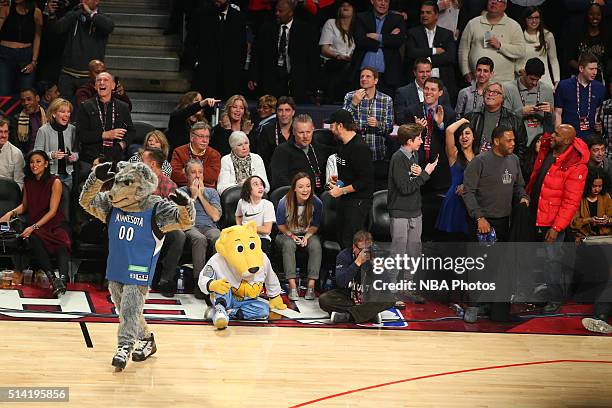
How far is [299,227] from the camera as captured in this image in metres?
10.9

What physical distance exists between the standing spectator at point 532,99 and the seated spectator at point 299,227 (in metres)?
2.62

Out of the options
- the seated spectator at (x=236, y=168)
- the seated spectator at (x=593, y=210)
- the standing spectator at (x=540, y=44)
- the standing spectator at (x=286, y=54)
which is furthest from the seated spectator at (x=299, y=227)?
the standing spectator at (x=540, y=44)

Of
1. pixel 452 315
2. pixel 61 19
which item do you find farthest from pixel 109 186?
pixel 61 19

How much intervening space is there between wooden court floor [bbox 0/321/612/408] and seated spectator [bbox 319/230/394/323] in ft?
0.91

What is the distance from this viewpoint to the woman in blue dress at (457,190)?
11.0 meters

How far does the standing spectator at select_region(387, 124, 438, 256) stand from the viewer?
10703mm

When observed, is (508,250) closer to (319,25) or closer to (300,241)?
(300,241)

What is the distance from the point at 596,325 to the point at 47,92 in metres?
6.34

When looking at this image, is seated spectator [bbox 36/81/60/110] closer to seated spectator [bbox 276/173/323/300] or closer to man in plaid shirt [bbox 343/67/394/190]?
seated spectator [bbox 276/173/323/300]

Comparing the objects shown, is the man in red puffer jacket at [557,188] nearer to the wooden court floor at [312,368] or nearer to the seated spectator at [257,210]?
the wooden court floor at [312,368]

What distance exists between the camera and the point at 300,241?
1079 cm

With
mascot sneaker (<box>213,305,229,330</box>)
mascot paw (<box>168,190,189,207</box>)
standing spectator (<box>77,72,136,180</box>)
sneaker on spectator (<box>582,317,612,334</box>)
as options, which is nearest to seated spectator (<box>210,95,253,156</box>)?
standing spectator (<box>77,72,136,180</box>)

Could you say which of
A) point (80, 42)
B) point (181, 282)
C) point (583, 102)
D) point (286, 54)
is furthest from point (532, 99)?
point (80, 42)

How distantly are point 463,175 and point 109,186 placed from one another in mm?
3905
